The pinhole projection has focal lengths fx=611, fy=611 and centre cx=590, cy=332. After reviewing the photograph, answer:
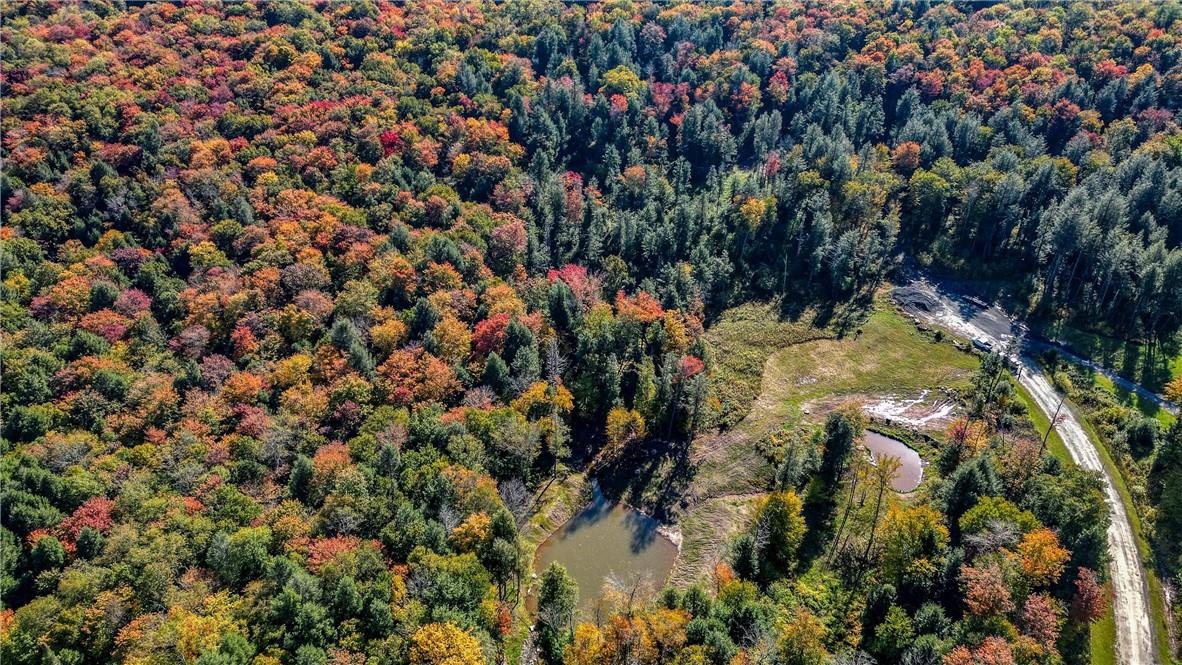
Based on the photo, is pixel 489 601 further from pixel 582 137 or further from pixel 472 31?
pixel 472 31

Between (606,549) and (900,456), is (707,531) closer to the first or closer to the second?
(606,549)

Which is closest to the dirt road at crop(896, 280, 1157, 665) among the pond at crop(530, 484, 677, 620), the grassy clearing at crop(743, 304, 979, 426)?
the grassy clearing at crop(743, 304, 979, 426)

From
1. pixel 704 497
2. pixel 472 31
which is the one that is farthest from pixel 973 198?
pixel 472 31

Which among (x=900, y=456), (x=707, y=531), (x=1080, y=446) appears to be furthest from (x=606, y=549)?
(x=1080, y=446)

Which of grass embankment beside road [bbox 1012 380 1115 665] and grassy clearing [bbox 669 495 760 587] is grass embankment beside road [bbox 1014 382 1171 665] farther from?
grassy clearing [bbox 669 495 760 587]

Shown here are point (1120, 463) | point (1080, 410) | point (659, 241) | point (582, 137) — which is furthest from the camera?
point (582, 137)

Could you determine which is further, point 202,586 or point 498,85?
point 498,85
